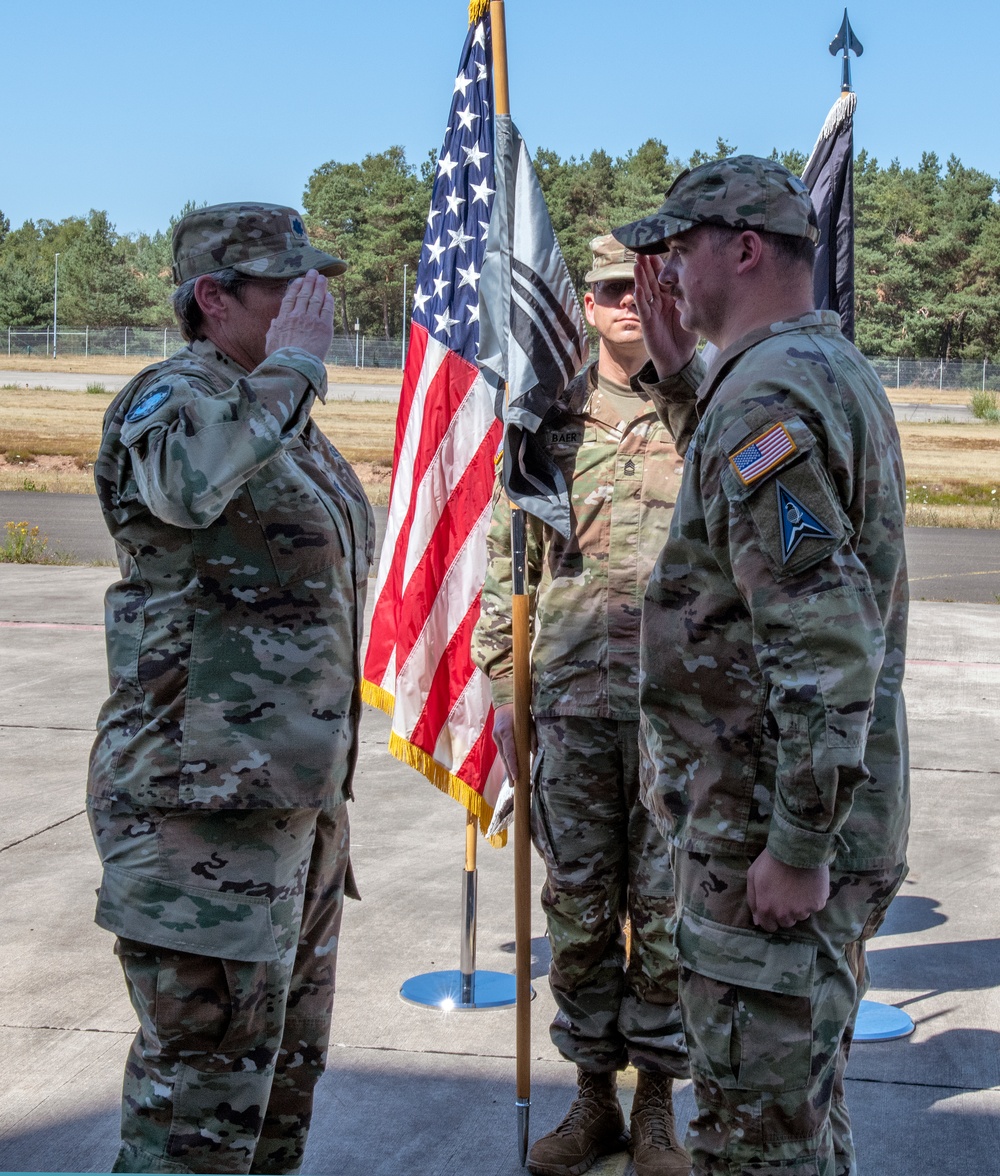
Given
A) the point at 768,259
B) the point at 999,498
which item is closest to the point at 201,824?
the point at 768,259

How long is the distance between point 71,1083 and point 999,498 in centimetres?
2828

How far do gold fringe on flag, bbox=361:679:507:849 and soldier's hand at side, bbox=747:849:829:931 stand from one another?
1.85m

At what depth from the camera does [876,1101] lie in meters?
3.52

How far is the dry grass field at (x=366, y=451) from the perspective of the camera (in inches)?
1056

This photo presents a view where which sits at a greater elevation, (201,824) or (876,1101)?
(201,824)

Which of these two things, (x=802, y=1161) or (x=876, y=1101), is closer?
(x=802, y=1161)

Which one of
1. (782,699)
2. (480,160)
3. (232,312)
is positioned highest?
(480,160)

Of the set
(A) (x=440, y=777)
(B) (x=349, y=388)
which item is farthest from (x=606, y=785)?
(B) (x=349, y=388)

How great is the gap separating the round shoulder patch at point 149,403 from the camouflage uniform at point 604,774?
1.30 m

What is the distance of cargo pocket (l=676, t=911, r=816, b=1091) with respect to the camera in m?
2.12

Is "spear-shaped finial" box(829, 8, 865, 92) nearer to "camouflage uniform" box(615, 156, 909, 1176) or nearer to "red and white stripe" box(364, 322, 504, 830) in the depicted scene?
"red and white stripe" box(364, 322, 504, 830)

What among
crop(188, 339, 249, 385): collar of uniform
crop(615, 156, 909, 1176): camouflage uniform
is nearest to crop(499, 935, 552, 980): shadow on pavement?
crop(615, 156, 909, 1176): camouflage uniform

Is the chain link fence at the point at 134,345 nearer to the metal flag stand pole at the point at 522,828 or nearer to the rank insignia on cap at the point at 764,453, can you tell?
the metal flag stand pole at the point at 522,828

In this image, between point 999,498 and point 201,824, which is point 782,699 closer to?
point 201,824
